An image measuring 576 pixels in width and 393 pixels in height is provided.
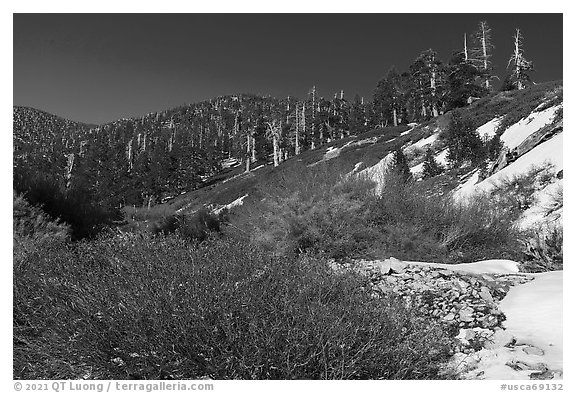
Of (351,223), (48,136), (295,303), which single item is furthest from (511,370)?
(48,136)

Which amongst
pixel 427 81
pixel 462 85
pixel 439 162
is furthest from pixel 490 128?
pixel 427 81

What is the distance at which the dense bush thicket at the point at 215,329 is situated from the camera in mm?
2850

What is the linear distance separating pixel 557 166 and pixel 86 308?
11.8 m

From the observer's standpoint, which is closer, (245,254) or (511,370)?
(511,370)

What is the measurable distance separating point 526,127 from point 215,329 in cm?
1851

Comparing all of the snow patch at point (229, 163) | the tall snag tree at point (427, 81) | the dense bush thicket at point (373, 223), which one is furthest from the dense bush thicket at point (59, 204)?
the snow patch at point (229, 163)

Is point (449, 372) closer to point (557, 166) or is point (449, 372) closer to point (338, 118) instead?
point (557, 166)

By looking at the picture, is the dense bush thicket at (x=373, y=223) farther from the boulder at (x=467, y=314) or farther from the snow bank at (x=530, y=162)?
the boulder at (x=467, y=314)

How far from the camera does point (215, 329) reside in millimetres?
2863

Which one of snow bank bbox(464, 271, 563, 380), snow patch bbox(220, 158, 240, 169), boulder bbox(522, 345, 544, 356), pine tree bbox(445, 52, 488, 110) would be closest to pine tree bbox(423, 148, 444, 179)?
snow bank bbox(464, 271, 563, 380)

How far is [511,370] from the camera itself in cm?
342

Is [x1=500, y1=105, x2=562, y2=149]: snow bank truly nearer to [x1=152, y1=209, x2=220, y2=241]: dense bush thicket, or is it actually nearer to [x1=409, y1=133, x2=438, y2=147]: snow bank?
[x1=409, y1=133, x2=438, y2=147]: snow bank

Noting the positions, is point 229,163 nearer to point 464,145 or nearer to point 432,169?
point 432,169

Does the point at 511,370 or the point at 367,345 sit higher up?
the point at 367,345
